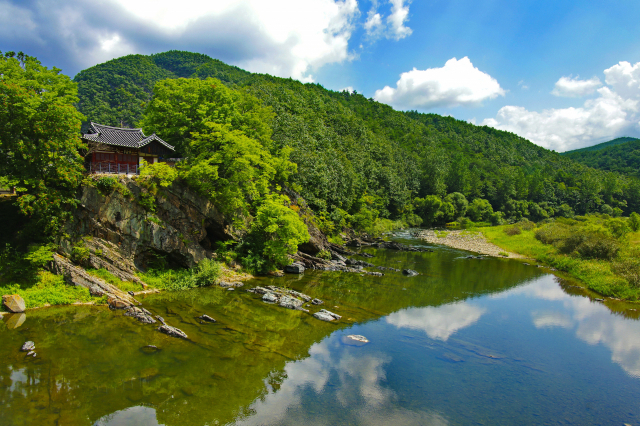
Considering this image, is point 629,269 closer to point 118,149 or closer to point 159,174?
point 159,174

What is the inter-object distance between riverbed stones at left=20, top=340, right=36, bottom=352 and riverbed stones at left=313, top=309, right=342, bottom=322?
15061mm

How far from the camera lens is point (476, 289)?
32.7 metres

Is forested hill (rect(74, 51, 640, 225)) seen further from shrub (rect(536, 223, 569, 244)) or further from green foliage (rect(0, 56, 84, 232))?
shrub (rect(536, 223, 569, 244))

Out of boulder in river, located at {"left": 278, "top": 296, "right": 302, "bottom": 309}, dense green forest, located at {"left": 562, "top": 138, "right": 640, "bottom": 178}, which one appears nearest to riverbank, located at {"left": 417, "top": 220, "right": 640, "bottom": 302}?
boulder in river, located at {"left": 278, "top": 296, "right": 302, "bottom": 309}

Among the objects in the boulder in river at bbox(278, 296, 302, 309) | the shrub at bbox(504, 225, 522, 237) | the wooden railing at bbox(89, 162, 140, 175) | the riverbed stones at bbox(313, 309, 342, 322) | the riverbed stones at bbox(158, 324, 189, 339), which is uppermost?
the wooden railing at bbox(89, 162, 140, 175)

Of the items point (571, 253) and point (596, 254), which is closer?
point (596, 254)

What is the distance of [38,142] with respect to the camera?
22.8 m

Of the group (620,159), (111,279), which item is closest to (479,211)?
(111,279)

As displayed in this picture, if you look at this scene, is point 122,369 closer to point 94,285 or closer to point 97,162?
point 94,285

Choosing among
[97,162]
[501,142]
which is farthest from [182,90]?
[501,142]

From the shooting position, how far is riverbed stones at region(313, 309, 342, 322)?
21.9m

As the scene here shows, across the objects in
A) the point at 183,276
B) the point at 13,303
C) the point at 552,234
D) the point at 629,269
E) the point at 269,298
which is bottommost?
the point at 269,298

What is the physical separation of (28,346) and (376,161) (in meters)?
94.7

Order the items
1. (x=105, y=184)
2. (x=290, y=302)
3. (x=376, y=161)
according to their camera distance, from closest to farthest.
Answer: (x=290, y=302), (x=105, y=184), (x=376, y=161)
